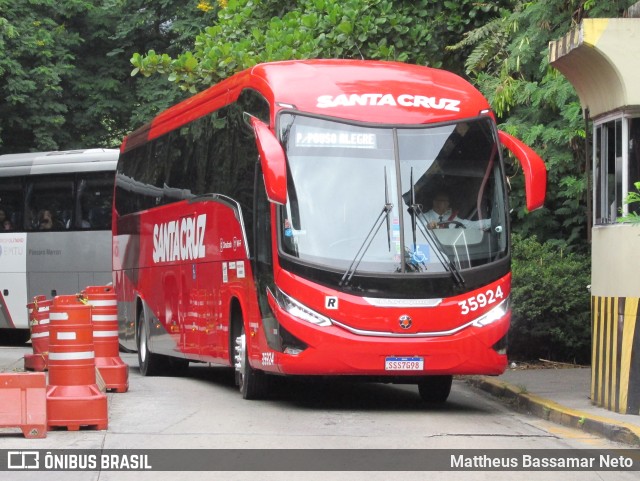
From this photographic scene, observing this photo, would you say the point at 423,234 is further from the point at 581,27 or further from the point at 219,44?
the point at 219,44

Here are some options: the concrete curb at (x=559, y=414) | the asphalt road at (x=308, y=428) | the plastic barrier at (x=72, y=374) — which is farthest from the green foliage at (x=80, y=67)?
the plastic barrier at (x=72, y=374)

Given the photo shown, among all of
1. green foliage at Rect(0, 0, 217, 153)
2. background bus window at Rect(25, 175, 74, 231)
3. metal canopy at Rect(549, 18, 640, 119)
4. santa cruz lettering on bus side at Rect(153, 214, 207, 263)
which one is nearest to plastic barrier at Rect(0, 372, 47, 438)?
santa cruz lettering on bus side at Rect(153, 214, 207, 263)

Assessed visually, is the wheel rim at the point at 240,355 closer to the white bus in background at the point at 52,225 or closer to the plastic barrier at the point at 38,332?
the plastic barrier at the point at 38,332

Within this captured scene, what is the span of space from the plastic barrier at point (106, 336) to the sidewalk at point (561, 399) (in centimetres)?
454

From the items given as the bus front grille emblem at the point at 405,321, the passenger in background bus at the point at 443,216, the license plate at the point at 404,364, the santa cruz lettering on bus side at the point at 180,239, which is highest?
the passenger in background bus at the point at 443,216

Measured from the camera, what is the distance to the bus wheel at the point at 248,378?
14391 millimetres

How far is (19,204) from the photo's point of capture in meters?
28.2

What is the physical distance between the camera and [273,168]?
1250 centimetres

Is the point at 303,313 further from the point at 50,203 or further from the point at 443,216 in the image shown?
the point at 50,203

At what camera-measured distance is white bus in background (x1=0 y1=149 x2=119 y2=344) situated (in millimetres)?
26844

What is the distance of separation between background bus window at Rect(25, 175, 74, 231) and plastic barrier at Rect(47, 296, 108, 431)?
629 inches

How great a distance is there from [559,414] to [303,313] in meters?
2.73

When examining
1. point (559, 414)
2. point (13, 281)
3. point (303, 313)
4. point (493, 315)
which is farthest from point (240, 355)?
point (13, 281)

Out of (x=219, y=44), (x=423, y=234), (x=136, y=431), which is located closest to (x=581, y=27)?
(x=423, y=234)
